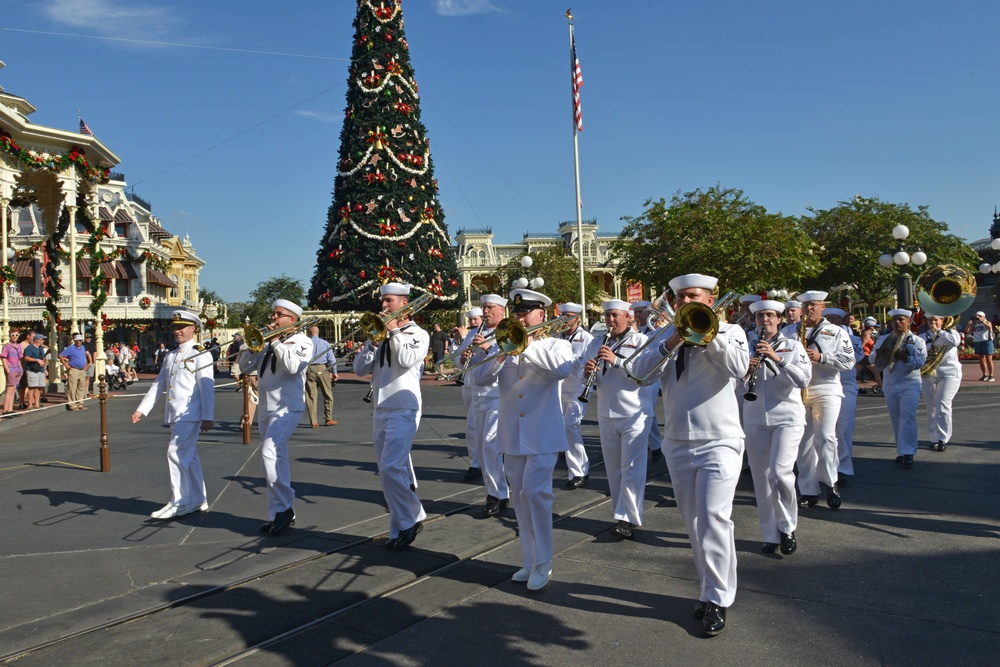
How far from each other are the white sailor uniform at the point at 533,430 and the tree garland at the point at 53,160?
15480mm

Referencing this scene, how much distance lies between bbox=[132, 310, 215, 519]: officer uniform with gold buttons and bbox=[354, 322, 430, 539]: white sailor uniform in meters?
2.07

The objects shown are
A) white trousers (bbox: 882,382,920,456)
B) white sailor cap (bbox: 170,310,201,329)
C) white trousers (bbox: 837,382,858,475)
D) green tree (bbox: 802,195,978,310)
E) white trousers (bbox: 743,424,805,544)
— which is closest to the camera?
white trousers (bbox: 743,424,805,544)

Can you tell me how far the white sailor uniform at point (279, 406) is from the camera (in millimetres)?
6691

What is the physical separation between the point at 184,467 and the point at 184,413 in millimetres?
523

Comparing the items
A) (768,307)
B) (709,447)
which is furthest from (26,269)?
(709,447)

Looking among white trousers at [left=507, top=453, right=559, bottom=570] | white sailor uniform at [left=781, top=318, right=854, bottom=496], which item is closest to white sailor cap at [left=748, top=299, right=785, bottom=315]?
white sailor uniform at [left=781, top=318, right=854, bottom=496]

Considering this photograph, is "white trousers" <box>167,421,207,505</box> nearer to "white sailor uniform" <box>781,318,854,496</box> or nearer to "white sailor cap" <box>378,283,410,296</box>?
"white sailor cap" <box>378,283,410,296</box>

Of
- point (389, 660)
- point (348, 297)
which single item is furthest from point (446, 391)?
point (389, 660)

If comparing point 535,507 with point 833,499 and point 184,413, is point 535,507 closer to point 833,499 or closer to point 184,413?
point 833,499

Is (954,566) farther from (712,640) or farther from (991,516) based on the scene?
(712,640)

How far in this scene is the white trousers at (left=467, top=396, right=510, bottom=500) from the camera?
24.7ft

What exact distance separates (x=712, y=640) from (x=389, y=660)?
1.77m

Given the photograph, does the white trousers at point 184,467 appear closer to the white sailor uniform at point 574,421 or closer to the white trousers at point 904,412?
the white sailor uniform at point 574,421

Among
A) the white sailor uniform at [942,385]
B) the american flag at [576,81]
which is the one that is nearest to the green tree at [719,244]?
the american flag at [576,81]
